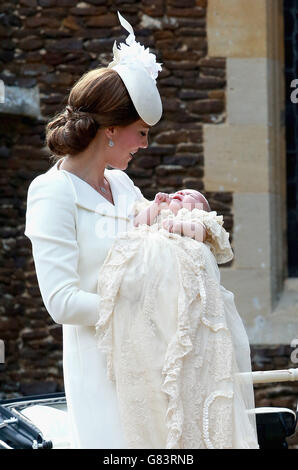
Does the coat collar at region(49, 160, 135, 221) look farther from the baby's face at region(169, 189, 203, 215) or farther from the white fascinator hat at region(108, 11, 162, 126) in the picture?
the white fascinator hat at region(108, 11, 162, 126)

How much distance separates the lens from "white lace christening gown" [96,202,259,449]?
2.54 metres

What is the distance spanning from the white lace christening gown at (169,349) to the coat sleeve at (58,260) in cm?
6

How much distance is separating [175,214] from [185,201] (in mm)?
74

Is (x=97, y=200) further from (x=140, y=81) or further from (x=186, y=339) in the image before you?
(x=186, y=339)

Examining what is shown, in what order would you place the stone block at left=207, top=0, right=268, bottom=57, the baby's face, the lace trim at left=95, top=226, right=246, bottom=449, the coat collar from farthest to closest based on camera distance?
the stone block at left=207, top=0, right=268, bottom=57
the baby's face
the coat collar
the lace trim at left=95, top=226, right=246, bottom=449

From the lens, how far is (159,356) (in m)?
2.56

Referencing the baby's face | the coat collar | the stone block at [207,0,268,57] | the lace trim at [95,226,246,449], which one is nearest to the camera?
the lace trim at [95,226,246,449]

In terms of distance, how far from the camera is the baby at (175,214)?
2.72 metres

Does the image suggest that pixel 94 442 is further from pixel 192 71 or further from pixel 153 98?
pixel 192 71

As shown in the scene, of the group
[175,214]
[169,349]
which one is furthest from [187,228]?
[169,349]

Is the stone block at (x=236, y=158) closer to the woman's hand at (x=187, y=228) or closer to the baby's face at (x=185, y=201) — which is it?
the baby's face at (x=185, y=201)

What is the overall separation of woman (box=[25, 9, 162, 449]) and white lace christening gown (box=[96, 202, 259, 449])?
0.06m

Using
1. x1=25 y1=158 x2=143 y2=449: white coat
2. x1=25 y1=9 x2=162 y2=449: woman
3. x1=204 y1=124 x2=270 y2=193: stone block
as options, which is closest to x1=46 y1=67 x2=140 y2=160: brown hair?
x1=25 y1=9 x2=162 y2=449: woman

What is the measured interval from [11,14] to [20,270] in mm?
1839
